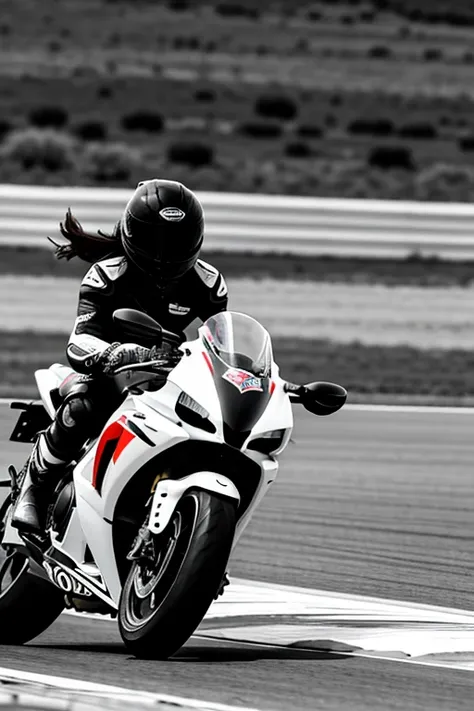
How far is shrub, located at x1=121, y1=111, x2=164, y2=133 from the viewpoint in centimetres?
4053

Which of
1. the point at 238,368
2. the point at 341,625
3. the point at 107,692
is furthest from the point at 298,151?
the point at 107,692

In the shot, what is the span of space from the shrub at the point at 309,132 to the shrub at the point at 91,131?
5027mm

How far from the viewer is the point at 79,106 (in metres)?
44.3

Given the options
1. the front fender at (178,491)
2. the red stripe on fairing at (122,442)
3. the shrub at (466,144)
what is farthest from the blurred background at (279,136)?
the front fender at (178,491)

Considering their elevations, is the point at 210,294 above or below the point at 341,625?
above

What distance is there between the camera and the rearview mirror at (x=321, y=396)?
5719 millimetres

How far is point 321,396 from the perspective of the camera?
574cm

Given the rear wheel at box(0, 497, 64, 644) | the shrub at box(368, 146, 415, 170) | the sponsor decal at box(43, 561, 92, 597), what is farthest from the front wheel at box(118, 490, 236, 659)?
the shrub at box(368, 146, 415, 170)

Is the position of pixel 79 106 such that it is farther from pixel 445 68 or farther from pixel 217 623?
pixel 217 623

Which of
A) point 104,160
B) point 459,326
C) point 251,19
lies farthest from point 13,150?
point 251,19

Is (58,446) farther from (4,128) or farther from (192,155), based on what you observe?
(4,128)

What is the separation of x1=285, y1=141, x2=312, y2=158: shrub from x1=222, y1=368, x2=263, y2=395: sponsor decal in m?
31.9

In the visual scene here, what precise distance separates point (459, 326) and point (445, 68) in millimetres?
35970

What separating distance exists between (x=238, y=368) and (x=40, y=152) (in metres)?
26.6
